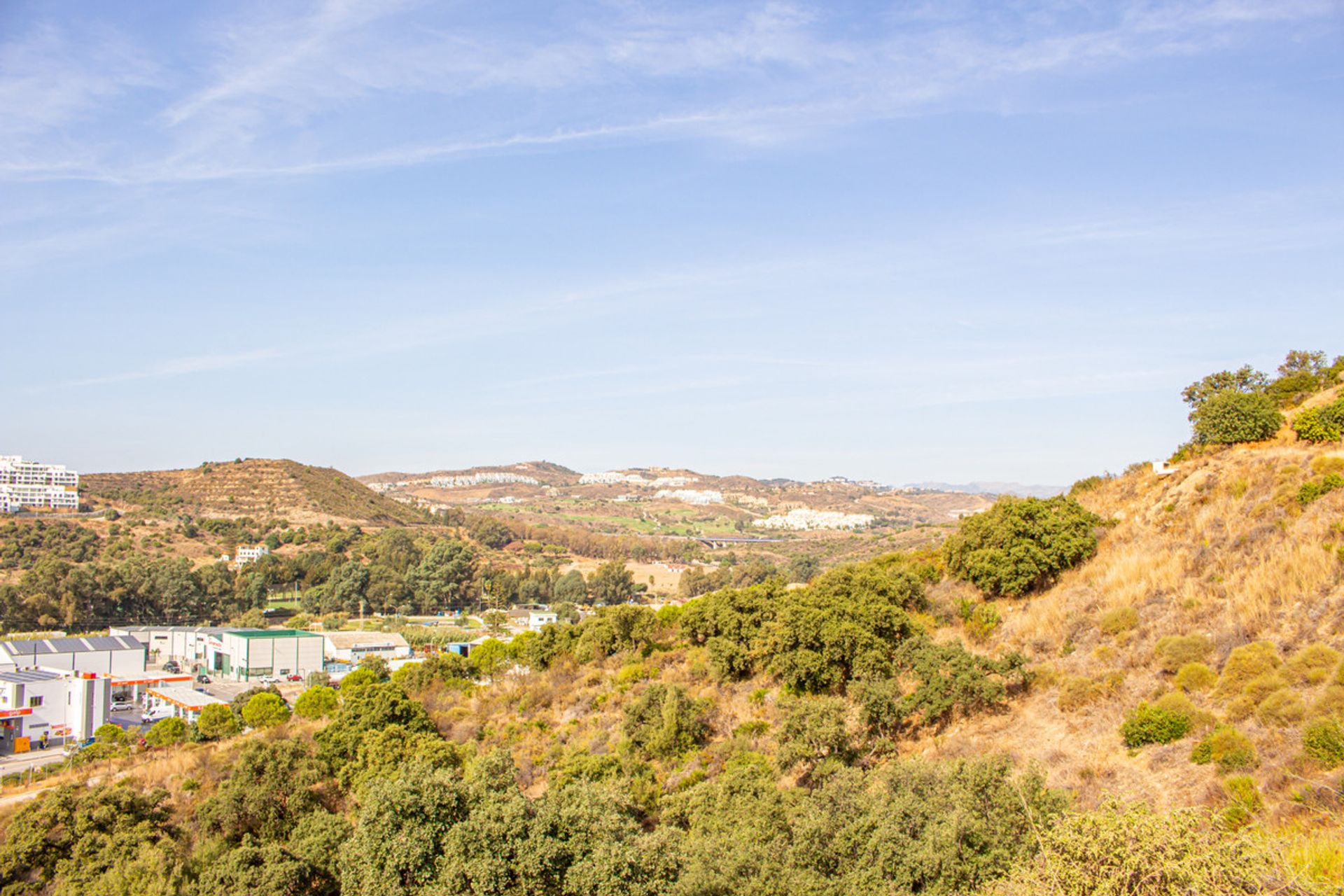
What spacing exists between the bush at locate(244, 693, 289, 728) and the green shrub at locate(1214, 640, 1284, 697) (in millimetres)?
25542

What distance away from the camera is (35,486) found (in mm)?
96750

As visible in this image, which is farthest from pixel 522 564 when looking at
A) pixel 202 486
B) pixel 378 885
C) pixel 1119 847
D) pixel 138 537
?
pixel 1119 847

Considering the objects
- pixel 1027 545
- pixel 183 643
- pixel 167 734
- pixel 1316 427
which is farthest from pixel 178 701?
pixel 1316 427

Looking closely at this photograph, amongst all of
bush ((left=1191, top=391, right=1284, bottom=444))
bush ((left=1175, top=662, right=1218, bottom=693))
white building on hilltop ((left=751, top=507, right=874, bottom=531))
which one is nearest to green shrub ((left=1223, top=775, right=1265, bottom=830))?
bush ((left=1175, top=662, right=1218, bottom=693))

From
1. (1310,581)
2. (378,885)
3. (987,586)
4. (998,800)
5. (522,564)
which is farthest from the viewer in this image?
(522,564)

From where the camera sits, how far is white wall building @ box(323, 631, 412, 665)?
44.5 meters

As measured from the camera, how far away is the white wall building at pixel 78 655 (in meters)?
39.3

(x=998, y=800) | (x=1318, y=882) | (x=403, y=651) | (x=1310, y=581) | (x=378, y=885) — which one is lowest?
(x=403, y=651)

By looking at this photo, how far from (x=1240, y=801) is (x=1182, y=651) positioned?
466 centimetres

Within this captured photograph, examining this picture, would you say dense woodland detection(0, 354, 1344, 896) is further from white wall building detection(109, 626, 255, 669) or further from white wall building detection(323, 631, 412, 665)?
white wall building detection(109, 626, 255, 669)

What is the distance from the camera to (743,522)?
146 metres

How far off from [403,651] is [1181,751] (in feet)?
134

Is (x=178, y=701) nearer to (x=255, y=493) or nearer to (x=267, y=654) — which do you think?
(x=267, y=654)

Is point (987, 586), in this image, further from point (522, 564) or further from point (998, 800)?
point (522, 564)
